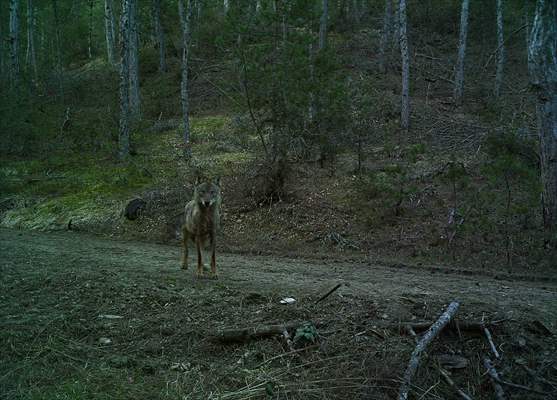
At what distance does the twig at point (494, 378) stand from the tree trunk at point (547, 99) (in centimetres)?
651

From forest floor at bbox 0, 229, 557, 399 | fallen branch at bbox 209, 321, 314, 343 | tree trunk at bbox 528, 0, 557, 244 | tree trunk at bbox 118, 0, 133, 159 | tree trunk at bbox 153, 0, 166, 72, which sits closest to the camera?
forest floor at bbox 0, 229, 557, 399

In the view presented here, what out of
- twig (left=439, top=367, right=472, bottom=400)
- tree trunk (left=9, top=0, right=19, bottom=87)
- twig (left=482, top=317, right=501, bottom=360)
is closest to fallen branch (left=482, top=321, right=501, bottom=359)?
twig (left=482, top=317, right=501, bottom=360)

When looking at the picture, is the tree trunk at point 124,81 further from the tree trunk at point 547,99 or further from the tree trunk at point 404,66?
the tree trunk at point 547,99

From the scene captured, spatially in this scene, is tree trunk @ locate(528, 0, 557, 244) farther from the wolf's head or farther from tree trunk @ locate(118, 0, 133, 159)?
tree trunk @ locate(118, 0, 133, 159)

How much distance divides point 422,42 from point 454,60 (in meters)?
3.47

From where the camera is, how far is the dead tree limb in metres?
5.06

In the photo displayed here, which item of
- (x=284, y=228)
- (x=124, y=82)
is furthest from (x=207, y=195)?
(x=124, y=82)

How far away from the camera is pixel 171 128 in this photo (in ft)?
83.0

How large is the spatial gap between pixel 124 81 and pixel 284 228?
9.85 meters

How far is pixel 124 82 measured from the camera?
63.7 feet

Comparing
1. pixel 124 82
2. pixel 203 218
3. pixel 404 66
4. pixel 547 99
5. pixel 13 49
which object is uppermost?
pixel 13 49

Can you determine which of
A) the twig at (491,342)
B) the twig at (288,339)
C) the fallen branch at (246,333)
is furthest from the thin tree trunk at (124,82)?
the twig at (491,342)

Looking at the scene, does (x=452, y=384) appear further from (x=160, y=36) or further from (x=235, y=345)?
(x=160, y=36)

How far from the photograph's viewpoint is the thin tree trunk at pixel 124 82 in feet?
62.7
